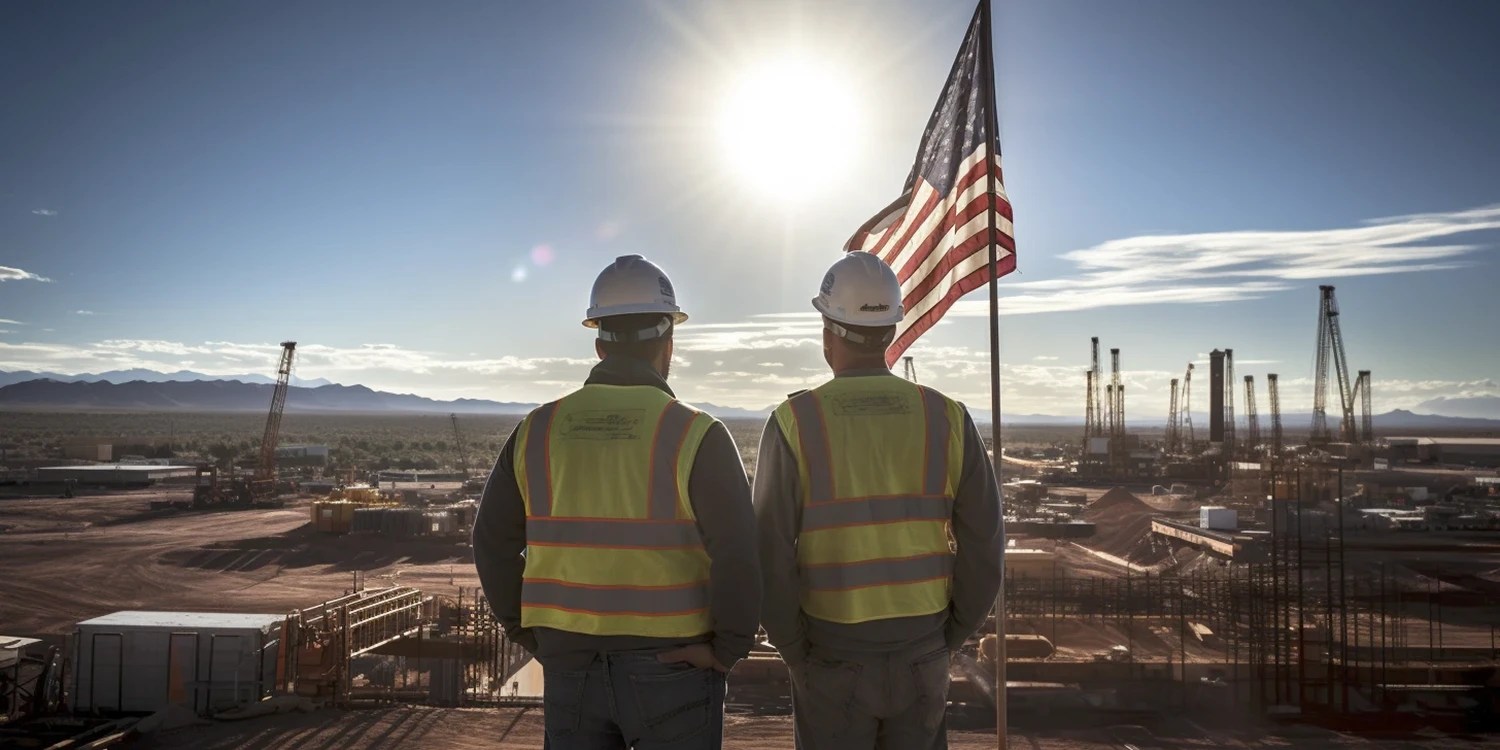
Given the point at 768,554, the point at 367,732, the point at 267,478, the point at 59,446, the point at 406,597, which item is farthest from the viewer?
the point at 59,446

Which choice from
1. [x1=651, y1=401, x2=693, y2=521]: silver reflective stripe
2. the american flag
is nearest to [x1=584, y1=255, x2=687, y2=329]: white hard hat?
[x1=651, y1=401, x2=693, y2=521]: silver reflective stripe

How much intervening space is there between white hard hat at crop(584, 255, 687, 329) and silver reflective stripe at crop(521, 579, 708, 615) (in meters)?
0.99

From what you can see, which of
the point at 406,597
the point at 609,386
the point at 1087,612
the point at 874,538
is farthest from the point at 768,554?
the point at 1087,612

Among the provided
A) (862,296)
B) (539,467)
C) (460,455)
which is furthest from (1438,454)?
(539,467)

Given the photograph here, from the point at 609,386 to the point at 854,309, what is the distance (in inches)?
41.3

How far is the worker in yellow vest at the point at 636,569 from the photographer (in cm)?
300

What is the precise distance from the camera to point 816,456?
3.37 m

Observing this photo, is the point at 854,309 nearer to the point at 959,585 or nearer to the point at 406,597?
the point at 959,585

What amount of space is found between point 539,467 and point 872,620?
4.28ft

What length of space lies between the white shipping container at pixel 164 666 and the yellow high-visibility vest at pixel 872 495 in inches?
483

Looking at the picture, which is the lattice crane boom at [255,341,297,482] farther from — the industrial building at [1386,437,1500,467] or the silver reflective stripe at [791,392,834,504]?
the industrial building at [1386,437,1500,467]

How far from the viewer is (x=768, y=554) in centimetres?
333

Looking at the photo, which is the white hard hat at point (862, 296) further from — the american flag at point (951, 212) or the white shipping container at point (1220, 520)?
the white shipping container at point (1220, 520)

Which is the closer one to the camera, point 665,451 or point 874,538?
point 665,451
